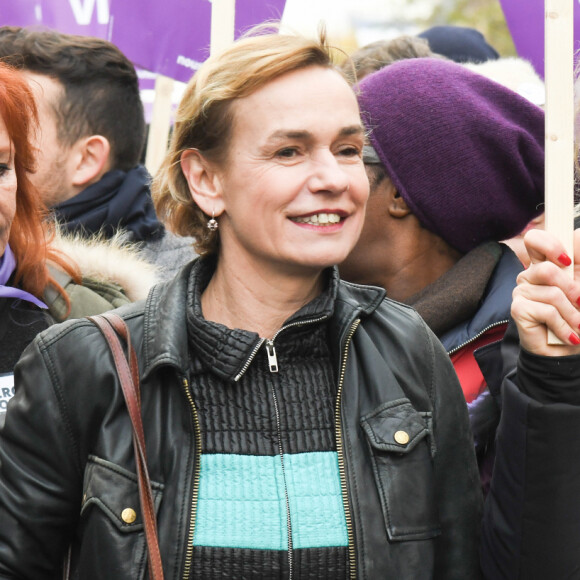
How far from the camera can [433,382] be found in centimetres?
238

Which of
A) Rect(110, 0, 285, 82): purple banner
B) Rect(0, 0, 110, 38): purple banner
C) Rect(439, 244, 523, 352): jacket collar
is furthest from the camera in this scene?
Rect(0, 0, 110, 38): purple banner

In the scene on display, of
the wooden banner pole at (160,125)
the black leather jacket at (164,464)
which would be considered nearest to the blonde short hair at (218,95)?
the black leather jacket at (164,464)

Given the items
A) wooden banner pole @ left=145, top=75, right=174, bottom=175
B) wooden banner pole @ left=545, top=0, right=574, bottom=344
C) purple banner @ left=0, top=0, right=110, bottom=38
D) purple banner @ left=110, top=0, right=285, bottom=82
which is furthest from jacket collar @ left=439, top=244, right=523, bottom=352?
purple banner @ left=0, top=0, right=110, bottom=38

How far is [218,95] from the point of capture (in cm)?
238

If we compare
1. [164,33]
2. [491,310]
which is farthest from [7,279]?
[164,33]

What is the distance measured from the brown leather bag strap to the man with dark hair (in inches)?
61.2

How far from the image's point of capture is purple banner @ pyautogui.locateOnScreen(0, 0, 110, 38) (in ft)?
15.5

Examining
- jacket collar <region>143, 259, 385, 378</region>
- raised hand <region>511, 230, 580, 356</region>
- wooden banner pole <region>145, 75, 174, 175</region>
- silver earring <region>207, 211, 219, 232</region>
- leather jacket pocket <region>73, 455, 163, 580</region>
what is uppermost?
raised hand <region>511, 230, 580, 356</region>

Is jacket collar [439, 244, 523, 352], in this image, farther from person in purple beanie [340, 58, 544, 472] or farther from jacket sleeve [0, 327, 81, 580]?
jacket sleeve [0, 327, 81, 580]

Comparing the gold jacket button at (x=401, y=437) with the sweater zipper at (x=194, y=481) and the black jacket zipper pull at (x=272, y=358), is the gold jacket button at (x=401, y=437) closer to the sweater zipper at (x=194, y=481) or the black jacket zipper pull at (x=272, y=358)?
the black jacket zipper pull at (x=272, y=358)

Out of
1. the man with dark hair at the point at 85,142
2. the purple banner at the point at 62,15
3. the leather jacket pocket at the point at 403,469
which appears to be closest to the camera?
the leather jacket pocket at the point at 403,469

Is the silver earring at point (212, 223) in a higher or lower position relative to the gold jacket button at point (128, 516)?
higher

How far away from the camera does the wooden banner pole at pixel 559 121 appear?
1973 millimetres

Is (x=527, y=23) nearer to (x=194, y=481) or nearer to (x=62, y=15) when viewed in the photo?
(x=62, y=15)
